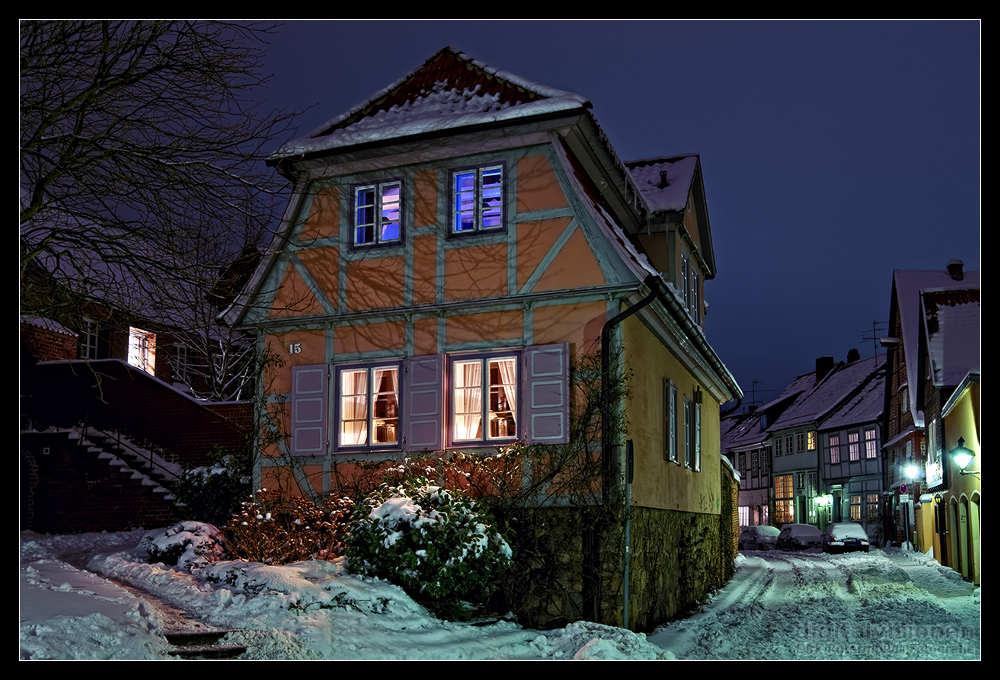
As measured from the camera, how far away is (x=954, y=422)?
2156 cm

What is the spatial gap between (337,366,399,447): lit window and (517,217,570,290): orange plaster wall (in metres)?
2.35

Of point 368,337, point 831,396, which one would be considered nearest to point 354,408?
point 368,337

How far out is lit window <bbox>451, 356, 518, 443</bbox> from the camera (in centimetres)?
1323

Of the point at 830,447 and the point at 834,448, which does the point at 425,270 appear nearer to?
the point at 834,448

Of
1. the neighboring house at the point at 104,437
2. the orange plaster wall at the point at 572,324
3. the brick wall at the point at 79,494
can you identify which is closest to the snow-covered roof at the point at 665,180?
the orange plaster wall at the point at 572,324

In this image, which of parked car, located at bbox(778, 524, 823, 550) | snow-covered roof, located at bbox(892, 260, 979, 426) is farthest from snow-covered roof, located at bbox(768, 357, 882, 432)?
snow-covered roof, located at bbox(892, 260, 979, 426)

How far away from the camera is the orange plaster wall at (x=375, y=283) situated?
14.1 m

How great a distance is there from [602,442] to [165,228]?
5.86 meters

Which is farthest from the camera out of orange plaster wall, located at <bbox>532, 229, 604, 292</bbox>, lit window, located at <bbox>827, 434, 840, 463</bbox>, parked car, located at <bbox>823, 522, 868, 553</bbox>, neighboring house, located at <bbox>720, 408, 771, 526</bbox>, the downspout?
neighboring house, located at <bbox>720, 408, 771, 526</bbox>

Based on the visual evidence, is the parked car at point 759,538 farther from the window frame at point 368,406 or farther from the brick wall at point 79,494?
the window frame at point 368,406

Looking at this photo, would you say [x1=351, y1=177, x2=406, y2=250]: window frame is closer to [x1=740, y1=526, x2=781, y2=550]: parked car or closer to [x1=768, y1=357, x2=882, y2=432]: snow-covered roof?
[x1=740, y1=526, x2=781, y2=550]: parked car

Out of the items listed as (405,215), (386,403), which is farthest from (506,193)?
(386,403)

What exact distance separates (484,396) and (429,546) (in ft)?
8.98

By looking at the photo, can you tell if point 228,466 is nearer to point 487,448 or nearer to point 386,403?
point 386,403
